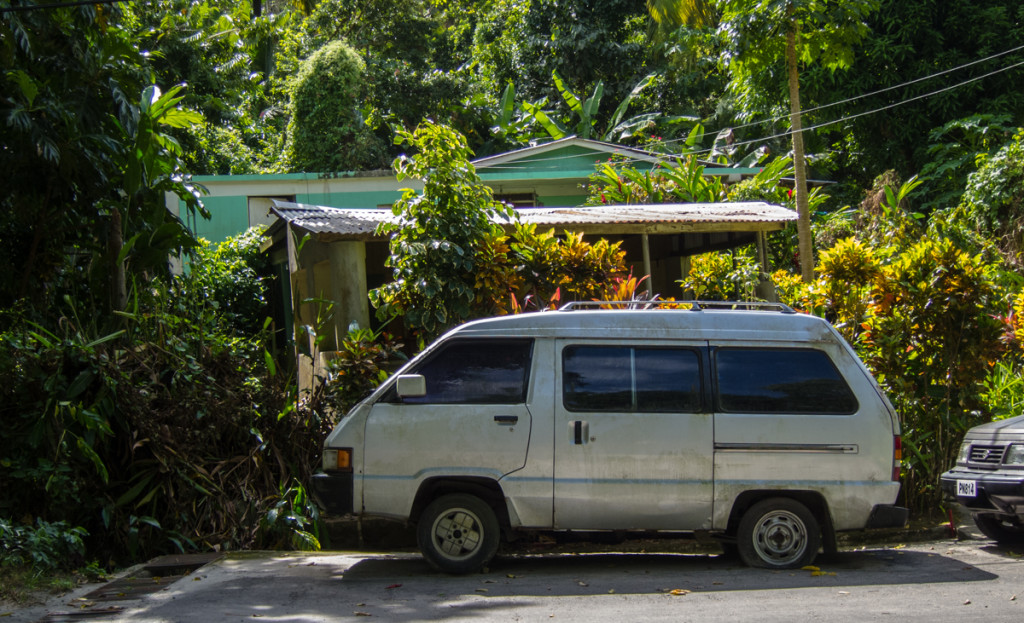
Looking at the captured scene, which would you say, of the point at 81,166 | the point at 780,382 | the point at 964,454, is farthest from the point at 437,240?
the point at 964,454

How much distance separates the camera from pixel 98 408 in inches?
310

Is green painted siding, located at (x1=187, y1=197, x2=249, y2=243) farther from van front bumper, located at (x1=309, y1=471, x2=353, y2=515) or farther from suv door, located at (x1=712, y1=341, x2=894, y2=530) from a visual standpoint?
suv door, located at (x1=712, y1=341, x2=894, y2=530)

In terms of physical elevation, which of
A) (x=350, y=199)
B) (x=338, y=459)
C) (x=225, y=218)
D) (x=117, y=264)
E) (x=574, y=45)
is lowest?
(x=338, y=459)

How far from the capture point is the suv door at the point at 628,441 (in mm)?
6656

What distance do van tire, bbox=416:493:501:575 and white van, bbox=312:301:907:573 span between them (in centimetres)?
1

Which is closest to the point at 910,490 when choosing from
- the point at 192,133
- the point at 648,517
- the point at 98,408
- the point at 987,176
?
the point at 648,517

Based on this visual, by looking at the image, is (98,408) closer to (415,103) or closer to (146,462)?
(146,462)

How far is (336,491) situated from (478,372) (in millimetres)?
1322

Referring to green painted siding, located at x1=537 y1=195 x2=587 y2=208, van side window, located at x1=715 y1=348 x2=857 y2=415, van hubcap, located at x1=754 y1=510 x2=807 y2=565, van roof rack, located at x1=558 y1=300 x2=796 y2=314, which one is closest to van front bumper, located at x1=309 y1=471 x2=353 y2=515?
van roof rack, located at x1=558 y1=300 x2=796 y2=314

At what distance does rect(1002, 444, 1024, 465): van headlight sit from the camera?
7380mm

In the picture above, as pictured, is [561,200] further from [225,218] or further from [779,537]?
[779,537]

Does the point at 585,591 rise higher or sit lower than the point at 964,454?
lower

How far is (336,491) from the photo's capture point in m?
6.67

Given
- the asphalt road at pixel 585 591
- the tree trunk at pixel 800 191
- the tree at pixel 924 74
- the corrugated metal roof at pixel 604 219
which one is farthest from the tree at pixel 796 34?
the tree at pixel 924 74
